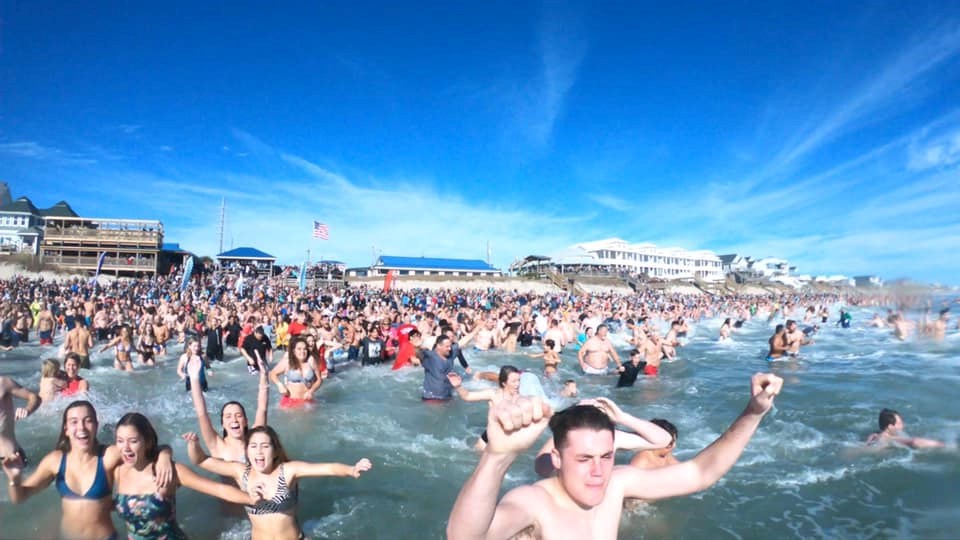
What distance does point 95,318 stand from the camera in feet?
50.6

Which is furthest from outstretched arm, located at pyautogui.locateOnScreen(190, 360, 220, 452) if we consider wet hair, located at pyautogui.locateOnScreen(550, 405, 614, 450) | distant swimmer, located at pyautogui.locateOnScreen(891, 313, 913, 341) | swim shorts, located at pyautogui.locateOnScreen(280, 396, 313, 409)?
distant swimmer, located at pyautogui.locateOnScreen(891, 313, 913, 341)

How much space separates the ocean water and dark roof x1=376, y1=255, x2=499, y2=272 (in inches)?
1810

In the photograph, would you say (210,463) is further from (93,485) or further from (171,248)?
(171,248)

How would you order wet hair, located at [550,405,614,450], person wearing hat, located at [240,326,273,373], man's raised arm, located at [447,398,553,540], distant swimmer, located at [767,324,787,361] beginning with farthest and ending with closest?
distant swimmer, located at [767,324,787,361] → person wearing hat, located at [240,326,273,373] → wet hair, located at [550,405,614,450] → man's raised arm, located at [447,398,553,540]

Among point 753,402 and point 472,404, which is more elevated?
point 753,402

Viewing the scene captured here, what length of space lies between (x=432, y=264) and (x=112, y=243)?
3180 centimetres

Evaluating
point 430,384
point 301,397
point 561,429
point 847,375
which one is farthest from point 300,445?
point 847,375

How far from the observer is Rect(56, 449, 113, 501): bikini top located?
3.11 meters

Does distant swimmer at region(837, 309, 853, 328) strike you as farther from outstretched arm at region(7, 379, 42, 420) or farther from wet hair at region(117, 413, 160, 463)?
outstretched arm at region(7, 379, 42, 420)

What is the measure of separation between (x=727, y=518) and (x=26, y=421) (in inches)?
356

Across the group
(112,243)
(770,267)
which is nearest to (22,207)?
(112,243)

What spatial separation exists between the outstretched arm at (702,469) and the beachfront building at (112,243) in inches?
1987

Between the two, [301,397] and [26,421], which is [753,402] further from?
[26,421]

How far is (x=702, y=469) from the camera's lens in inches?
92.3
